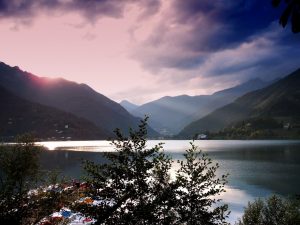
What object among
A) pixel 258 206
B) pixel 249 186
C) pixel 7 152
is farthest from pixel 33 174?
pixel 249 186

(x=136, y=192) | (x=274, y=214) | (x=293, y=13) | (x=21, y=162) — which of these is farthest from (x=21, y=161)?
(x=293, y=13)

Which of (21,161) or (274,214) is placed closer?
(21,161)

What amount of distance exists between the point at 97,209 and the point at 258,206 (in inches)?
1699

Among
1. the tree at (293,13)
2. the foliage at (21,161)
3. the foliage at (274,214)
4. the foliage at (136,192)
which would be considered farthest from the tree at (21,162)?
the tree at (293,13)

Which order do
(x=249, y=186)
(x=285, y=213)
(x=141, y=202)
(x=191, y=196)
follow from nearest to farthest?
(x=141, y=202)
(x=191, y=196)
(x=285, y=213)
(x=249, y=186)

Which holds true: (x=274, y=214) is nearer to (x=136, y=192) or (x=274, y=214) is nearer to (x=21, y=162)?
(x=21, y=162)

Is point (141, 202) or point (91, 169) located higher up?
point (91, 169)

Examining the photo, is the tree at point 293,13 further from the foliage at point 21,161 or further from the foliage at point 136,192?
the foliage at point 21,161

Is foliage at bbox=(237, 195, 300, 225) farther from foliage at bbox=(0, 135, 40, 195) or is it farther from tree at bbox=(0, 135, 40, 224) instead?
foliage at bbox=(0, 135, 40, 195)

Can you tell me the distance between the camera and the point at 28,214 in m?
24.7

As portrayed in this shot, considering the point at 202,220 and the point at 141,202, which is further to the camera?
the point at 202,220

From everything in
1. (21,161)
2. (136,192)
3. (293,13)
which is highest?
(293,13)

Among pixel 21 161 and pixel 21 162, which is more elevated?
pixel 21 161

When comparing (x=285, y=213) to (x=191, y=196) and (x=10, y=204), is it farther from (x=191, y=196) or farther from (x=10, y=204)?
(x=10, y=204)
